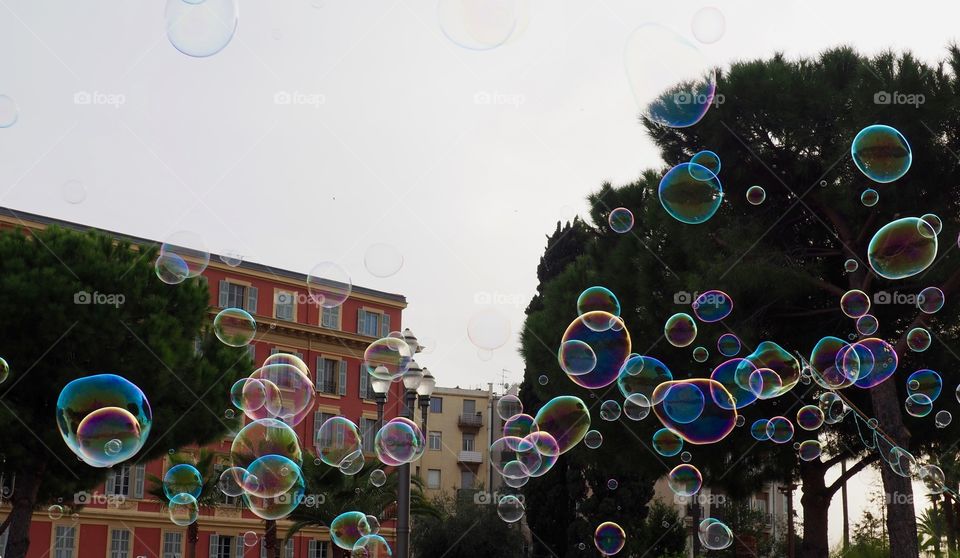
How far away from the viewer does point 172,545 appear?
44.3 meters

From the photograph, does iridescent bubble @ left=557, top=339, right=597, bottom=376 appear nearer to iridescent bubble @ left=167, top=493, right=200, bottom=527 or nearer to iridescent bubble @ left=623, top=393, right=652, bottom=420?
iridescent bubble @ left=623, top=393, right=652, bottom=420

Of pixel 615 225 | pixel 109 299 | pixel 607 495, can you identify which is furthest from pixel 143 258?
pixel 607 495

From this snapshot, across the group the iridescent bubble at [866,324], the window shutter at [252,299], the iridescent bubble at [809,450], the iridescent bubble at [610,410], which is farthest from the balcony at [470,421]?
the iridescent bubble at [866,324]

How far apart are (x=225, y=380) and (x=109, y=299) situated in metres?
4.17

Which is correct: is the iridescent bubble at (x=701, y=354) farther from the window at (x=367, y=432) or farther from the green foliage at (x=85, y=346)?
the window at (x=367, y=432)

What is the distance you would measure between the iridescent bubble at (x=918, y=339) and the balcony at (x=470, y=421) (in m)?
55.4

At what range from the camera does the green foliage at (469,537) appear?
3988 centimetres

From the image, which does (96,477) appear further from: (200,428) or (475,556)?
(475,556)

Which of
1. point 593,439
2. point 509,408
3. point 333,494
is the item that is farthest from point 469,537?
point 509,408

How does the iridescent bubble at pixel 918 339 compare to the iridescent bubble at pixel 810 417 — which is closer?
the iridescent bubble at pixel 918 339

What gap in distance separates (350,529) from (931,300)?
941 centimetres

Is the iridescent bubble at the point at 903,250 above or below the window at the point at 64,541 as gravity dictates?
above

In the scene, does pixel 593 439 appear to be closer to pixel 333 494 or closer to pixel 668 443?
pixel 668 443

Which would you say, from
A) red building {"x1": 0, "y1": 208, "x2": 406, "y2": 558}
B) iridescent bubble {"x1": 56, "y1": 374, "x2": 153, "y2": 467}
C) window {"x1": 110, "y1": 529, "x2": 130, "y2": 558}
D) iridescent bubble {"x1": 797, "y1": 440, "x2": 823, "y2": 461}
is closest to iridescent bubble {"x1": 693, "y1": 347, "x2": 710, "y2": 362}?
iridescent bubble {"x1": 797, "y1": 440, "x2": 823, "y2": 461}
